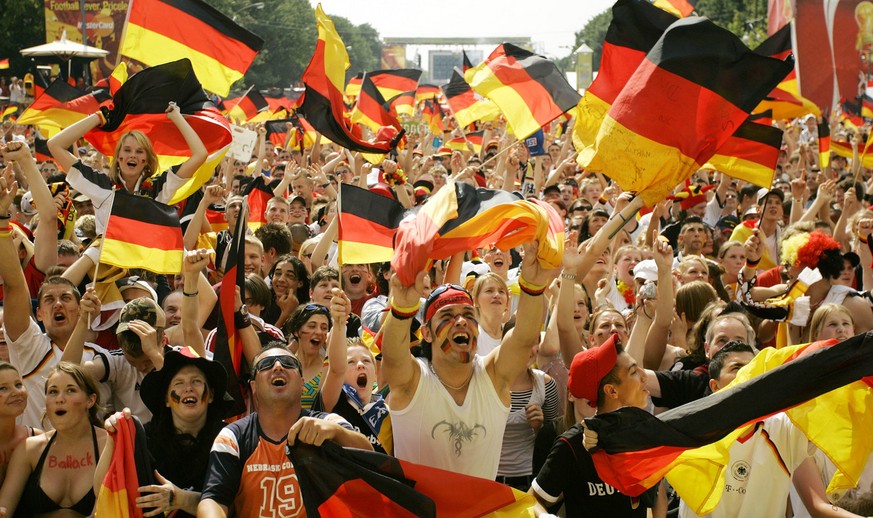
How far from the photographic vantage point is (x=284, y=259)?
8.11m

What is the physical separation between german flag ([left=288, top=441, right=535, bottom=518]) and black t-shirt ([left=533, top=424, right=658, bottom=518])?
A: 41 cm

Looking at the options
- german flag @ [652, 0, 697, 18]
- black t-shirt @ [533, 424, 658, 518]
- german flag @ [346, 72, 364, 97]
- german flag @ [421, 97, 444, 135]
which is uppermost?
german flag @ [652, 0, 697, 18]

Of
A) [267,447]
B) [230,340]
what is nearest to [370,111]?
[230,340]

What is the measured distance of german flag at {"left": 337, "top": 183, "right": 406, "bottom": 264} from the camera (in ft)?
22.2


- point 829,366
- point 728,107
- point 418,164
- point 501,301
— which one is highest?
point 728,107

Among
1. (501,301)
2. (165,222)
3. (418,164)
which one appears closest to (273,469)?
(501,301)

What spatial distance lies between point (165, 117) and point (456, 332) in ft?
14.2

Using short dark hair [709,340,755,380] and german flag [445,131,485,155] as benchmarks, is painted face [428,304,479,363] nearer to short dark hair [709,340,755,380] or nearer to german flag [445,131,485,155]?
short dark hair [709,340,755,380]

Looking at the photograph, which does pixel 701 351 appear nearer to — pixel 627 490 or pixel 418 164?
pixel 627 490

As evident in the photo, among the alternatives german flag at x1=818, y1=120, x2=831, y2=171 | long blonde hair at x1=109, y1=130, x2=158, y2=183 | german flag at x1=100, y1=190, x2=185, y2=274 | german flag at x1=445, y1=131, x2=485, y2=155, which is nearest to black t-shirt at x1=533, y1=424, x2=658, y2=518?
german flag at x1=100, y1=190, x2=185, y2=274

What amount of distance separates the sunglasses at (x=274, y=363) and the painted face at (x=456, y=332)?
0.67 metres

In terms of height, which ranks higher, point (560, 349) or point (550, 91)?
point (550, 91)

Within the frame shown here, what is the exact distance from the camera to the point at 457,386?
4.88 metres

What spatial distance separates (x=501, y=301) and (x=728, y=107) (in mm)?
1786
